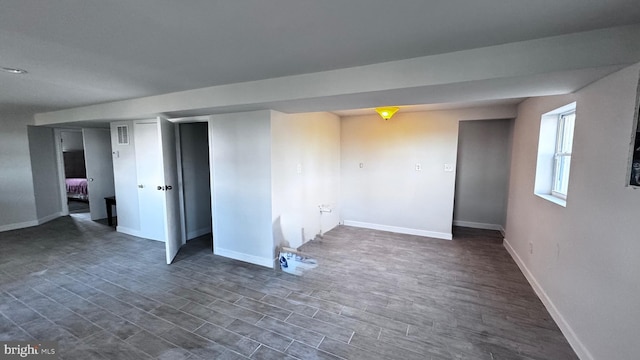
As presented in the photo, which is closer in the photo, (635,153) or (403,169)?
(635,153)

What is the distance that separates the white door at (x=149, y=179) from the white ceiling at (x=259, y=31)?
6.25ft

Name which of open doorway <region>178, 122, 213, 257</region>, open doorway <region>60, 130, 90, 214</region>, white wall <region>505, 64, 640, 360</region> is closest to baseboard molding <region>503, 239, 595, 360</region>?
white wall <region>505, 64, 640, 360</region>

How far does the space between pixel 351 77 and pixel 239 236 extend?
2668 millimetres

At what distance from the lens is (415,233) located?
4832 millimetres

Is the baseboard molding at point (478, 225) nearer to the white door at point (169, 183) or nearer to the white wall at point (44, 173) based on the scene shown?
the white door at point (169, 183)

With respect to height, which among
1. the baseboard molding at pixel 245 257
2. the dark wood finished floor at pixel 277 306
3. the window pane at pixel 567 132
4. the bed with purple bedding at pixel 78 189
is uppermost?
the window pane at pixel 567 132

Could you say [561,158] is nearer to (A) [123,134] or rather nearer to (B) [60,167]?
(A) [123,134]

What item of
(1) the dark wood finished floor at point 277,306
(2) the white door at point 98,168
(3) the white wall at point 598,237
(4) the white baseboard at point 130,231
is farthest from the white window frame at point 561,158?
(2) the white door at point 98,168

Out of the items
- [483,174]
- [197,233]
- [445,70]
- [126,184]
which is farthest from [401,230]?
[126,184]

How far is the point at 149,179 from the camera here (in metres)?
4.47

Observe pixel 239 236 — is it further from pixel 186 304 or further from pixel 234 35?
pixel 234 35

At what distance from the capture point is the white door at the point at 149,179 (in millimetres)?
4359

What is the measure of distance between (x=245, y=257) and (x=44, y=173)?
5552 millimetres

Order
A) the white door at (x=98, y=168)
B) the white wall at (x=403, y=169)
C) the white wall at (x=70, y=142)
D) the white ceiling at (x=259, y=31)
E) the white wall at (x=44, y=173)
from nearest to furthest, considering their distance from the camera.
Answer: the white ceiling at (x=259, y=31) → the white wall at (x=403, y=169) → the white wall at (x=44, y=173) → the white door at (x=98, y=168) → the white wall at (x=70, y=142)
